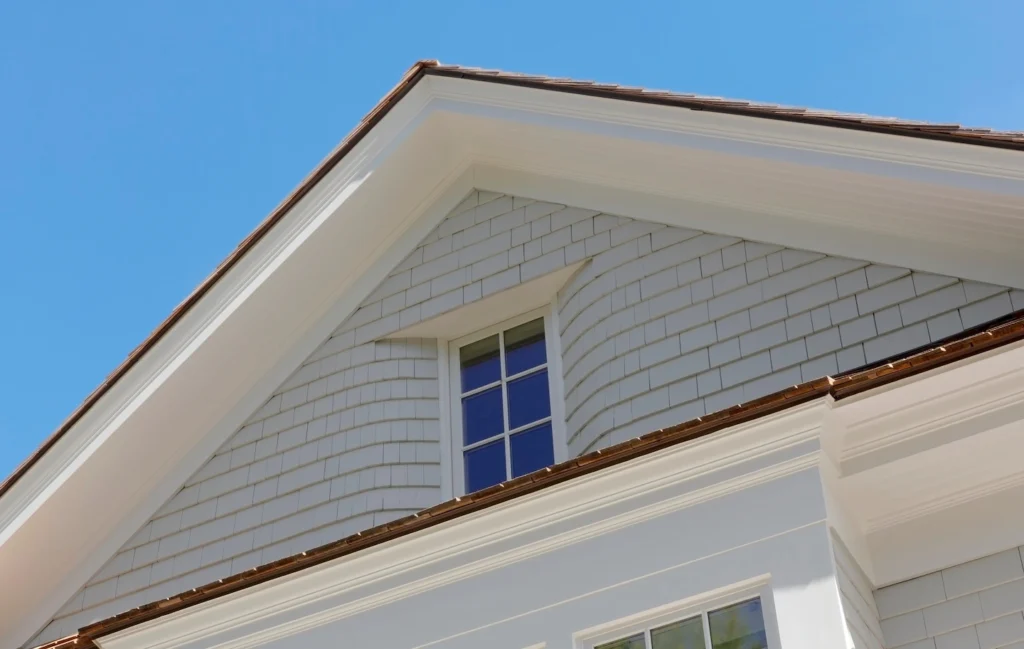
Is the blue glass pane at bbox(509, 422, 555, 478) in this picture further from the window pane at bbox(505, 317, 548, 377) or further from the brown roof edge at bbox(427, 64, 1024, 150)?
the brown roof edge at bbox(427, 64, 1024, 150)

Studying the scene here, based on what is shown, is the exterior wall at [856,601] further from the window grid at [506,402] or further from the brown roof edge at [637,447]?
the window grid at [506,402]

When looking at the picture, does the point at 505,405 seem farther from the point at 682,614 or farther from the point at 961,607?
the point at 961,607

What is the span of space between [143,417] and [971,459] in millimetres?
5797

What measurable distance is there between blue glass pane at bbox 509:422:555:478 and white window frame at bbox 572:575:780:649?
265cm

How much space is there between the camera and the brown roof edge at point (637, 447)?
22.5ft

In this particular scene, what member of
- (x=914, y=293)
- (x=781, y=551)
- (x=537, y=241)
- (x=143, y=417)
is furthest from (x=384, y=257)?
(x=781, y=551)

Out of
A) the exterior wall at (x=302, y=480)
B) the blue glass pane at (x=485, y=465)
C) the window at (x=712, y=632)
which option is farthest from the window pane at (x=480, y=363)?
the window at (x=712, y=632)

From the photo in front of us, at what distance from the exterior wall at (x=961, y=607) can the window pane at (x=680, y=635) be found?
1.04m

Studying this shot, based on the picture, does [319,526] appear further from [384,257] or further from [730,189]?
[730,189]

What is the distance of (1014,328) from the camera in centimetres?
679

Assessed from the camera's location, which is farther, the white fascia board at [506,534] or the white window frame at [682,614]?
the white fascia board at [506,534]

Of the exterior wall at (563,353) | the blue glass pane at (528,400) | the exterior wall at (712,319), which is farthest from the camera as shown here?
the blue glass pane at (528,400)

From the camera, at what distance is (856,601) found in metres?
6.76

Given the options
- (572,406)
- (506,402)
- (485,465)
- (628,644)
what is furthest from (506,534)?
(506,402)
